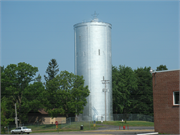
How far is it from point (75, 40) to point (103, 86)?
14.4 metres

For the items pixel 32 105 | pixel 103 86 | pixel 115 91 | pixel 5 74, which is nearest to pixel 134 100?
pixel 115 91

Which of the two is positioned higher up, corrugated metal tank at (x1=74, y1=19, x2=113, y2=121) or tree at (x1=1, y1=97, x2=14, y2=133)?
corrugated metal tank at (x1=74, y1=19, x2=113, y2=121)

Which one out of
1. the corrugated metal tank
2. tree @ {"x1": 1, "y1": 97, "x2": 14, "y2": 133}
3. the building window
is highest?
the corrugated metal tank

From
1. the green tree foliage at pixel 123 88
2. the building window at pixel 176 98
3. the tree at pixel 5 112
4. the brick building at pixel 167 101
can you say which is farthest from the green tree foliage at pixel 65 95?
the building window at pixel 176 98

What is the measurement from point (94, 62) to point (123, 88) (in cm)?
1813

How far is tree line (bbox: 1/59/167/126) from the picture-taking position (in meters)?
62.3

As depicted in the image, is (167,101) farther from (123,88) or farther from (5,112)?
(123,88)

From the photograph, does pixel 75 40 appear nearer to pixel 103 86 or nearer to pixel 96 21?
pixel 96 21

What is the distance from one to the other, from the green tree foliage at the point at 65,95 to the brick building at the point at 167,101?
29917mm

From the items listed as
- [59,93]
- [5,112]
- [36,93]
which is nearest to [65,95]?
[59,93]

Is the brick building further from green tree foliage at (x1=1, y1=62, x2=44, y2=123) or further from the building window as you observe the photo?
green tree foliage at (x1=1, y1=62, x2=44, y2=123)

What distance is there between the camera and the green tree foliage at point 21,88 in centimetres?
6838

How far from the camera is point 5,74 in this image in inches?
2729

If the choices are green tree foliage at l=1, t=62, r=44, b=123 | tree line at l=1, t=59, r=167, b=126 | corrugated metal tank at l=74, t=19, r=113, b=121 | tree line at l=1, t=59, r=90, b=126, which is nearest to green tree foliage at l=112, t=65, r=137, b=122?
tree line at l=1, t=59, r=167, b=126
